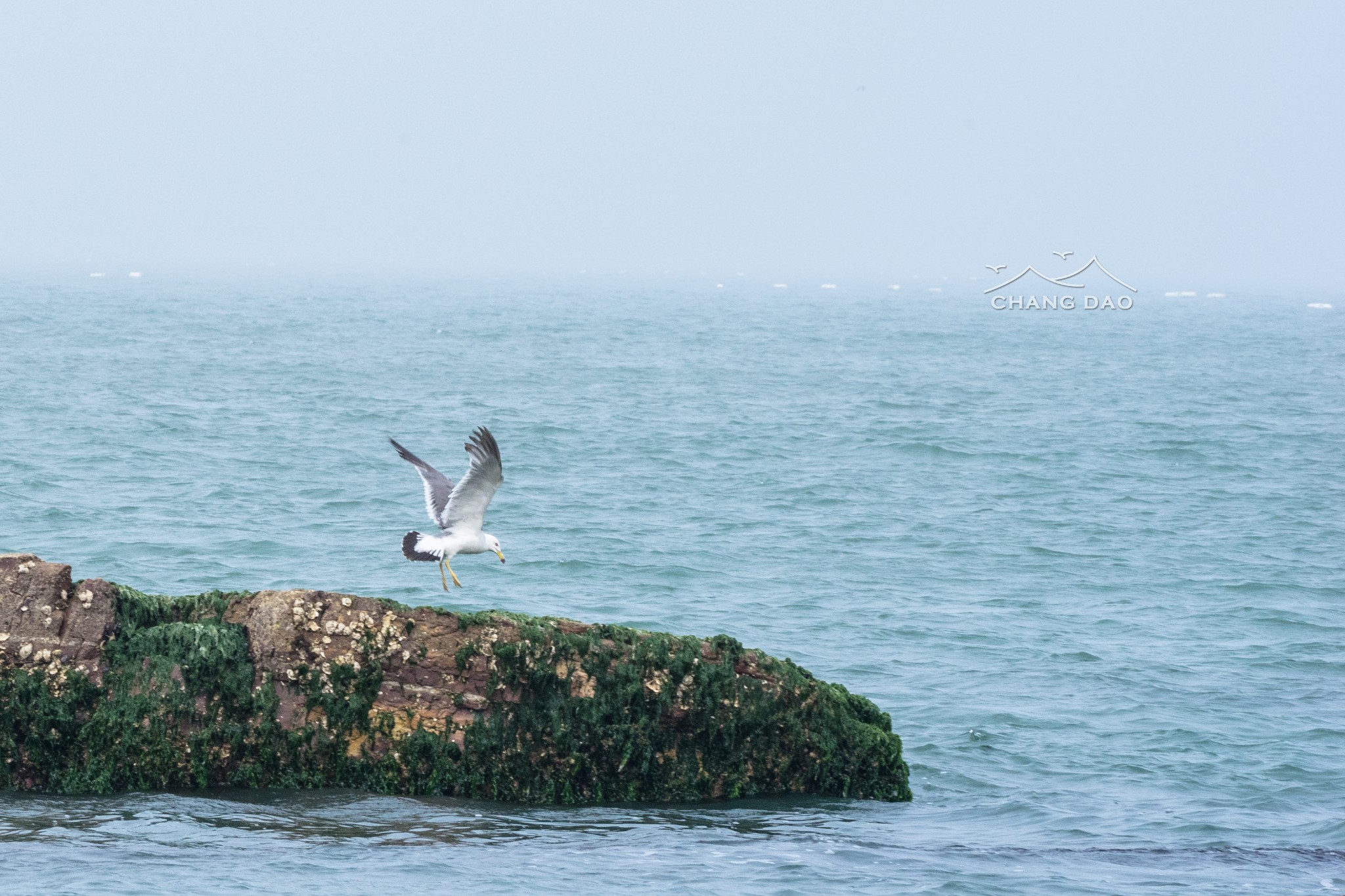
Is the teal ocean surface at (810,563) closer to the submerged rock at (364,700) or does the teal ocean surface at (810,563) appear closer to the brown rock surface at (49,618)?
the submerged rock at (364,700)

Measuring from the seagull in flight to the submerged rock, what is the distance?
1.23 m

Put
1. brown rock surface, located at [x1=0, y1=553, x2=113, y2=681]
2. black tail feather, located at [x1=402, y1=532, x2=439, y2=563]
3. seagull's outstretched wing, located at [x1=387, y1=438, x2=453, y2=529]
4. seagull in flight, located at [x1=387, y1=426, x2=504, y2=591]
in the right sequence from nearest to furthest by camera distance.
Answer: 1. brown rock surface, located at [x1=0, y1=553, x2=113, y2=681]
2. seagull in flight, located at [x1=387, y1=426, x2=504, y2=591]
3. black tail feather, located at [x1=402, y1=532, x2=439, y2=563]
4. seagull's outstretched wing, located at [x1=387, y1=438, x2=453, y2=529]

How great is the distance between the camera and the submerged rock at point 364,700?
38.2ft

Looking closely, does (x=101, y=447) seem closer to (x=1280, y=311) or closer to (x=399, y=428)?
(x=399, y=428)

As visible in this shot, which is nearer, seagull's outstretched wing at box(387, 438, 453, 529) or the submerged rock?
the submerged rock

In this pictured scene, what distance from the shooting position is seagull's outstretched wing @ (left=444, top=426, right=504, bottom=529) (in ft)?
42.1

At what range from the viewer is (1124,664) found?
773 inches

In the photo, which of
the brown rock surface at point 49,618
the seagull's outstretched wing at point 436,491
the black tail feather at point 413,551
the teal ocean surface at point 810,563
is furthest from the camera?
the seagull's outstretched wing at point 436,491

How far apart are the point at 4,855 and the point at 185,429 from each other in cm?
3126

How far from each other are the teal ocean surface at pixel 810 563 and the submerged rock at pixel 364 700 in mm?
301

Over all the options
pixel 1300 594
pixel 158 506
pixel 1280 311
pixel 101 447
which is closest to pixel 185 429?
pixel 101 447

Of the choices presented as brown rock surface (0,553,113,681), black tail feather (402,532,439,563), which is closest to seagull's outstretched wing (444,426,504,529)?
black tail feather (402,532,439,563)

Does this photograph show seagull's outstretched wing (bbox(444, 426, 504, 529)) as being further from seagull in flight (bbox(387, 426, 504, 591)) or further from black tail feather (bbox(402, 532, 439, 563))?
black tail feather (bbox(402, 532, 439, 563))

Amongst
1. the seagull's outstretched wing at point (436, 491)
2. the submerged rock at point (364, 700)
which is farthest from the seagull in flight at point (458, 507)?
the submerged rock at point (364, 700)
